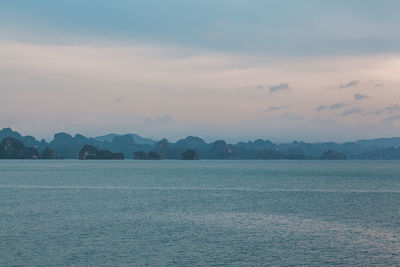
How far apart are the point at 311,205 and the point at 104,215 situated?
3954cm

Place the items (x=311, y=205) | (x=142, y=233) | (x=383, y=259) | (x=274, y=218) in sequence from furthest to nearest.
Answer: (x=311, y=205) → (x=274, y=218) → (x=142, y=233) → (x=383, y=259)

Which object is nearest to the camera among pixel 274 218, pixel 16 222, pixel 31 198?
pixel 16 222

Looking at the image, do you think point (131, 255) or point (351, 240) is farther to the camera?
point (351, 240)

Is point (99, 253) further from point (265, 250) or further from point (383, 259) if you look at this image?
point (383, 259)

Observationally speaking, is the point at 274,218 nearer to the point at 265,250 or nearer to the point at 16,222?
the point at 265,250

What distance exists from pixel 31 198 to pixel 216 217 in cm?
4675

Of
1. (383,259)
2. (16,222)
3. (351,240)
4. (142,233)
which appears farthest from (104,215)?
(383,259)

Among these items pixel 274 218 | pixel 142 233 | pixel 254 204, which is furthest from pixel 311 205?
pixel 142 233

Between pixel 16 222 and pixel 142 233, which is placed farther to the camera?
pixel 16 222

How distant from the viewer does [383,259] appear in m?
41.3

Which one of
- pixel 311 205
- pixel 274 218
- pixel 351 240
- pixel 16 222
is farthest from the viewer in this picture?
pixel 311 205

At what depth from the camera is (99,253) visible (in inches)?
1686

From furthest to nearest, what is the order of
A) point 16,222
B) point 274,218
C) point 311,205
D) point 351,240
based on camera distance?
point 311,205
point 274,218
point 16,222
point 351,240

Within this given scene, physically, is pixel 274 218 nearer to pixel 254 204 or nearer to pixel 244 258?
pixel 254 204
